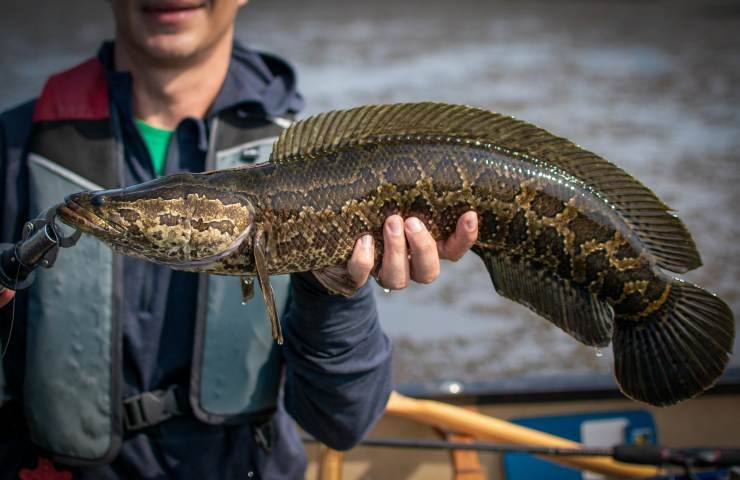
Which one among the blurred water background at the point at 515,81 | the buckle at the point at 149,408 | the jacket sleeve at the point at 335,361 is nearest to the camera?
the jacket sleeve at the point at 335,361

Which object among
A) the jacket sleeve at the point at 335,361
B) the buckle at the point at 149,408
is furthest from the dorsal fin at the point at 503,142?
the buckle at the point at 149,408

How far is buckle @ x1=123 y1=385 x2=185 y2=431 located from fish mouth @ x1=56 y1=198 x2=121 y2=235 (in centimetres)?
88

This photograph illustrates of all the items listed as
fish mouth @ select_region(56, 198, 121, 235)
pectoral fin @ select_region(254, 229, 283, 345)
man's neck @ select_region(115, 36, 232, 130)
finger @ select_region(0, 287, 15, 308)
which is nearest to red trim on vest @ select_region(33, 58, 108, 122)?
man's neck @ select_region(115, 36, 232, 130)

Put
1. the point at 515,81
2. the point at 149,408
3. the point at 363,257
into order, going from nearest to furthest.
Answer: the point at 363,257 → the point at 149,408 → the point at 515,81

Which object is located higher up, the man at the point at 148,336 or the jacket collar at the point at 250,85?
the jacket collar at the point at 250,85

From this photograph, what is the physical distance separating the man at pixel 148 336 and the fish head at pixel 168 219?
0.59m

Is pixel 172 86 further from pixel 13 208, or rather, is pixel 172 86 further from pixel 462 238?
pixel 462 238

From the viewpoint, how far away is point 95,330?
10.2 feet

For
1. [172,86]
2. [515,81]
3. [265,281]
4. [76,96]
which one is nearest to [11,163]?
[76,96]

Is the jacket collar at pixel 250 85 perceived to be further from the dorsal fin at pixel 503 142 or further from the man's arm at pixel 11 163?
the dorsal fin at pixel 503 142

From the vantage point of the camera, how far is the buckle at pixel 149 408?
3.09 meters

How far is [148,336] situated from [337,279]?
33.6 inches

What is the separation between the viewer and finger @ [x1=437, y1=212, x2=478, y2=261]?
8.46 ft

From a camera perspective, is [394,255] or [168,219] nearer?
[168,219]
